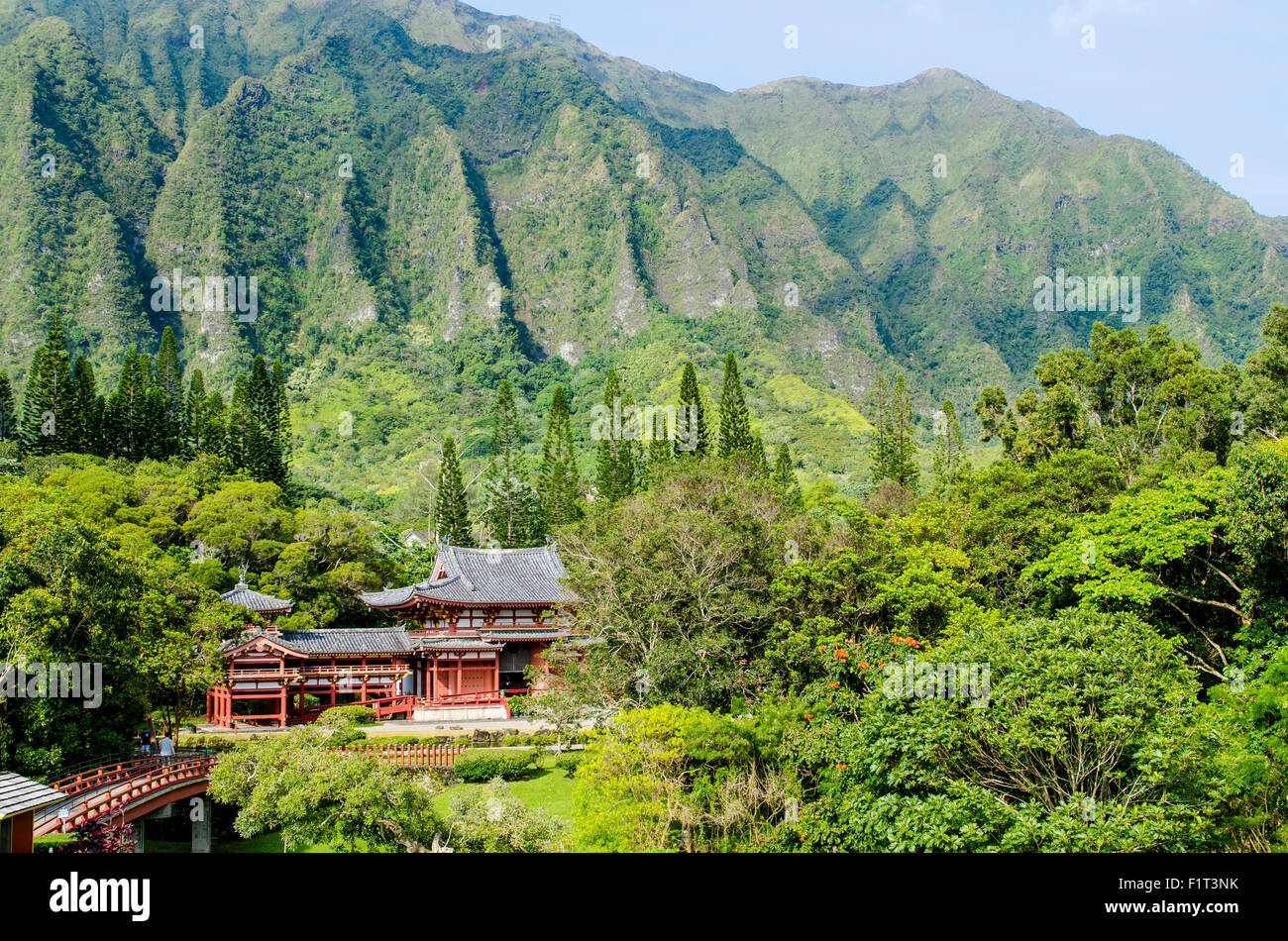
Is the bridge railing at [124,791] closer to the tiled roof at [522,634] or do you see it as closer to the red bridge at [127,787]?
the red bridge at [127,787]

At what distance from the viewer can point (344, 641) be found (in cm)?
3303

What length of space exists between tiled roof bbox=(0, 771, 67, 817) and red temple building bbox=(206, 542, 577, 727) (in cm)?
1684

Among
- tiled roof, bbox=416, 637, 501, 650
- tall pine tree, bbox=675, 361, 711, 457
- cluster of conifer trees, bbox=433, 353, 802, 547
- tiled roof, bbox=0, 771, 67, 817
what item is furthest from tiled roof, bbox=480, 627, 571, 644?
tiled roof, bbox=0, 771, 67, 817

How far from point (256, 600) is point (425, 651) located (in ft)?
22.8

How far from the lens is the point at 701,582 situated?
22.5 metres

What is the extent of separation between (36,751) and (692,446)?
35.6 metres

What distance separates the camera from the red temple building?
3077 cm

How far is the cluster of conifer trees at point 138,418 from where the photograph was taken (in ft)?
164

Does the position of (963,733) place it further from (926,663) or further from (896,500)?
(896,500)

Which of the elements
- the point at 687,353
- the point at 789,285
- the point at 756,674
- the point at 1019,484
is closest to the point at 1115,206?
the point at 789,285

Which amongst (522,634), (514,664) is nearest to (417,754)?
(522,634)

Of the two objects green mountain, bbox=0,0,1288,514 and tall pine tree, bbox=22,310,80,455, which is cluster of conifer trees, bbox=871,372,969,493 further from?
tall pine tree, bbox=22,310,80,455

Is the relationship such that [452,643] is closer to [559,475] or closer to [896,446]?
[559,475]

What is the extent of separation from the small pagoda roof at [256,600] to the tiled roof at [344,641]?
300 centimetres
